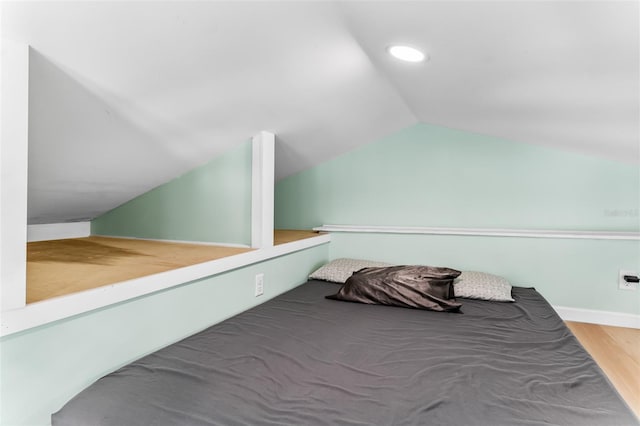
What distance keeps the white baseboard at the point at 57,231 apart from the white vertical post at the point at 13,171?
1.64 meters

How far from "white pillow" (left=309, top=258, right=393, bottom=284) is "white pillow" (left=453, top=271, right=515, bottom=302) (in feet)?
1.92

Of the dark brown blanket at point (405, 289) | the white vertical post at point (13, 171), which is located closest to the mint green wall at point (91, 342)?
the white vertical post at point (13, 171)

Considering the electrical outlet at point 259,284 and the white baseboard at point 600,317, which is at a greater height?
the electrical outlet at point 259,284

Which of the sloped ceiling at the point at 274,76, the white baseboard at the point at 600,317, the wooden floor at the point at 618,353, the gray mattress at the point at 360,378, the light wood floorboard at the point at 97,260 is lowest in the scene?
the wooden floor at the point at 618,353

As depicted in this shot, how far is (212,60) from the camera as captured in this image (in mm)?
1414

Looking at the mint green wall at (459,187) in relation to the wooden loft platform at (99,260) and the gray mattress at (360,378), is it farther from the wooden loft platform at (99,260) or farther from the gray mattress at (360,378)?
the gray mattress at (360,378)

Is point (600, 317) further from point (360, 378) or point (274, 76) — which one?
point (274, 76)

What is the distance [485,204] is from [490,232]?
0.73 ft

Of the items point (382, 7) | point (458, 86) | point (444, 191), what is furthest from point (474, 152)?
point (382, 7)

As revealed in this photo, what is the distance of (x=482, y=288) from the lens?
229 cm

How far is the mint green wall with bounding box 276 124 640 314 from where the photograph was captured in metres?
2.51

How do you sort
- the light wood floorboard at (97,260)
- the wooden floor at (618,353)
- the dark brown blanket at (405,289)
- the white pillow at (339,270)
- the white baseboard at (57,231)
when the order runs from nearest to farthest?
the light wood floorboard at (97,260) < the wooden floor at (618,353) < the dark brown blanket at (405,289) < the white baseboard at (57,231) < the white pillow at (339,270)

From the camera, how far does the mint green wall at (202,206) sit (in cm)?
223

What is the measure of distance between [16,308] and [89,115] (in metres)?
0.76
